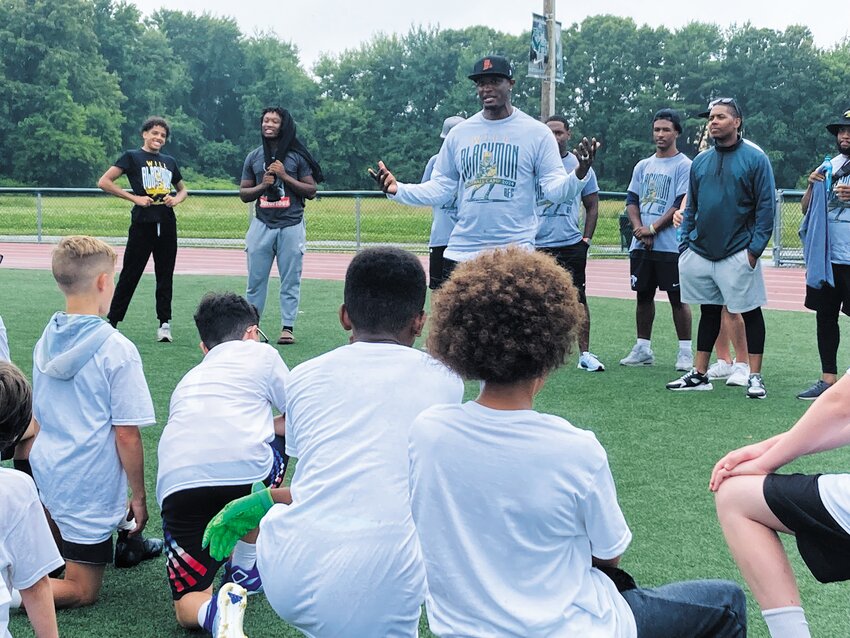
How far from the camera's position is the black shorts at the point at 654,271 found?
25.8 feet

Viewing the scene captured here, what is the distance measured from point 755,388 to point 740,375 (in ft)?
1.73

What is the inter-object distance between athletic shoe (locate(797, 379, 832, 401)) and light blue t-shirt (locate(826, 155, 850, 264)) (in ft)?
2.71

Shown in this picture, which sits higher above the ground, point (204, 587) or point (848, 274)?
point (848, 274)

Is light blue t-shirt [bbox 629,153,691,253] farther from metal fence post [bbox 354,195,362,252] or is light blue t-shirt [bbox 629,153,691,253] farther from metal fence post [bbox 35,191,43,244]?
metal fence post [bbox 35,191,43,244]

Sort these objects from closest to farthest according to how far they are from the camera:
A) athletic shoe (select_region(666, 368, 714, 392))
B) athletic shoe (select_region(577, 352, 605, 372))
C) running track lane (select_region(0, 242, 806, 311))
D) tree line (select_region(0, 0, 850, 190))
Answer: athletic shoe (select_region(666, 368, 714, 392)) < athletic shoe (select_region(577, 352, 605, 372)) < running track lane (select_region(0, 242, 806, 311)) < tree line (select_region(0, 0, 850, 190))

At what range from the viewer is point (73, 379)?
345 cm

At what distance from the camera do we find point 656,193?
791 centimetres

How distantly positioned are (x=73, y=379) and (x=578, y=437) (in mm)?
2036

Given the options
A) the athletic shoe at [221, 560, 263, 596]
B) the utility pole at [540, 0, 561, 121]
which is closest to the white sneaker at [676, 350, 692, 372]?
the athletic shoe at [221, 560, 263, 596]

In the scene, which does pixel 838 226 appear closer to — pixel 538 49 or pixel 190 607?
pixel 190 607

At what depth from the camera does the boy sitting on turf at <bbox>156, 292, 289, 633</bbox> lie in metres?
3.28

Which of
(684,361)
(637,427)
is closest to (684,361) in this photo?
(684,361)

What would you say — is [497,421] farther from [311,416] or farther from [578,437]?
[311,416]

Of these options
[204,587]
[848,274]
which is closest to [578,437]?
[204,587]
